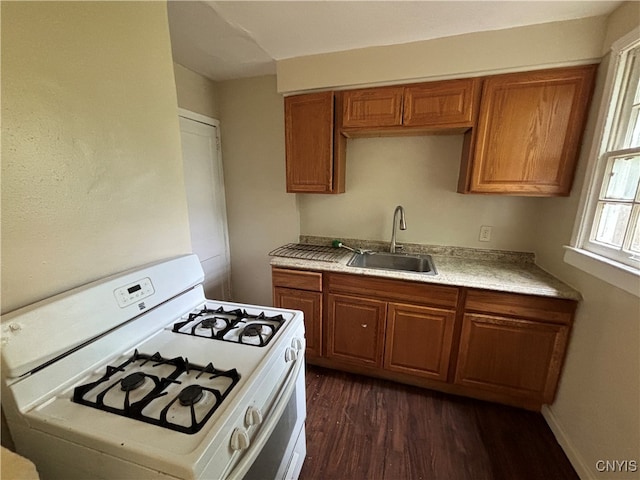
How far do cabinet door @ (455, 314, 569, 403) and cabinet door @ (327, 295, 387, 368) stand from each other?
1.78ft

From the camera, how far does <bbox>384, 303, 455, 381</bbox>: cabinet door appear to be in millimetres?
1788

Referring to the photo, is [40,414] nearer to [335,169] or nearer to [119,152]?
[119,152]

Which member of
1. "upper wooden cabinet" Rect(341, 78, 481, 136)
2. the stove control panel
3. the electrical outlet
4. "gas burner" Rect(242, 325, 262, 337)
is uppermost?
"upper wooden cabinet" Rect(341, 78, 481, 136)

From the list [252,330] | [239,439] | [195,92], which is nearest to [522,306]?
[252,330]

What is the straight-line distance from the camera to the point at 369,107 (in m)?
1.91

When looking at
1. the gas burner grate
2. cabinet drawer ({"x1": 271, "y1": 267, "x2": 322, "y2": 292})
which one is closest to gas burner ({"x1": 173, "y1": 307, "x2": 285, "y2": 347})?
the gas burner grate

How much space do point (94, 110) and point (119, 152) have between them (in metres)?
0.16

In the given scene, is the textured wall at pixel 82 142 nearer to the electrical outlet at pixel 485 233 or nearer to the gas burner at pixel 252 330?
the gas burner at pixel 252 330

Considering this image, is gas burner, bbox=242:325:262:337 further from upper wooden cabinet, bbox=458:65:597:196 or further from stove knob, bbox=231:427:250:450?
upper wooden cabinet, bbox=458:65:597:196

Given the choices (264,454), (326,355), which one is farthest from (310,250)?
(264,454)

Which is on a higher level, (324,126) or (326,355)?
(324,126)

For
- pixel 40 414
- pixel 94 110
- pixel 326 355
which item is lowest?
pixel 326 355

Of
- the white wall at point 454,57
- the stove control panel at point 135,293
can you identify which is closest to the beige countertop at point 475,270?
the stove control panel at point 135,293

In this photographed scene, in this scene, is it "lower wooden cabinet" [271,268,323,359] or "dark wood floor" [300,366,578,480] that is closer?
"dark wood floor" [300,366,578,480]
